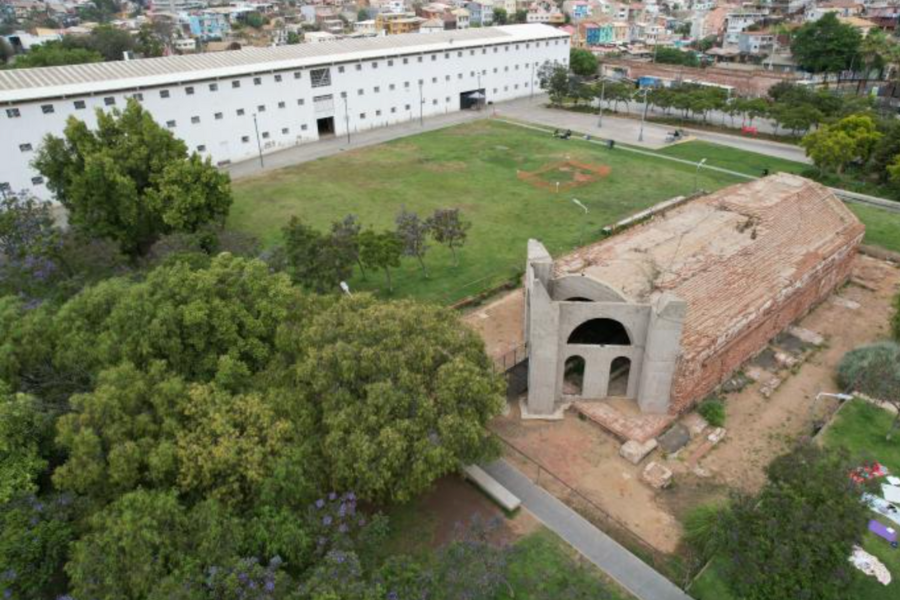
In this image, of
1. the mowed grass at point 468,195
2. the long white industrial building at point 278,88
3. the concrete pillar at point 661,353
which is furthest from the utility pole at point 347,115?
the concrete pillar at point 661,353

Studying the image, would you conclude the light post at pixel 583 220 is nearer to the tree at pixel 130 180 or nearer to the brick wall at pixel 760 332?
the brick wall at pixel 760 332

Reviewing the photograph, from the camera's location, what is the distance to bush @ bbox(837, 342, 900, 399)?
23406 mm

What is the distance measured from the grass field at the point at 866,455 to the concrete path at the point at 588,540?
105 centimetres

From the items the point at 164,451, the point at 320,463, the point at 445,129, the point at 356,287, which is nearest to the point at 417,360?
the point at 320,463

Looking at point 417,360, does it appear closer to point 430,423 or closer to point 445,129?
point 430,423

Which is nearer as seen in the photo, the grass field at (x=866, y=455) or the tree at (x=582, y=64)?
the grass field at (x=866, y=455)

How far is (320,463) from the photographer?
58.9 feet

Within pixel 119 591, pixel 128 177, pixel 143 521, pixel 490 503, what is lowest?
pixel 490 503

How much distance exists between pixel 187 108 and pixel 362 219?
23230mm

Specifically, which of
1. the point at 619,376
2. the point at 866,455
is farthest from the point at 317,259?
the point at 866,455

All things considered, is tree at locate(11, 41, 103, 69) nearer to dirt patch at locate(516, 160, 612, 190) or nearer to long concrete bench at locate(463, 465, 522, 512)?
dirt patch at locate(516, 160, 612, 190)

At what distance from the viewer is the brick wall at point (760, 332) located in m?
24.5

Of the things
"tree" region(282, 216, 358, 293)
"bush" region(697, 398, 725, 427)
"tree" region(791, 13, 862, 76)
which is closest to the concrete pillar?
"bush" region(697, 398, 725, 427)

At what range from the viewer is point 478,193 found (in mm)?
49344
